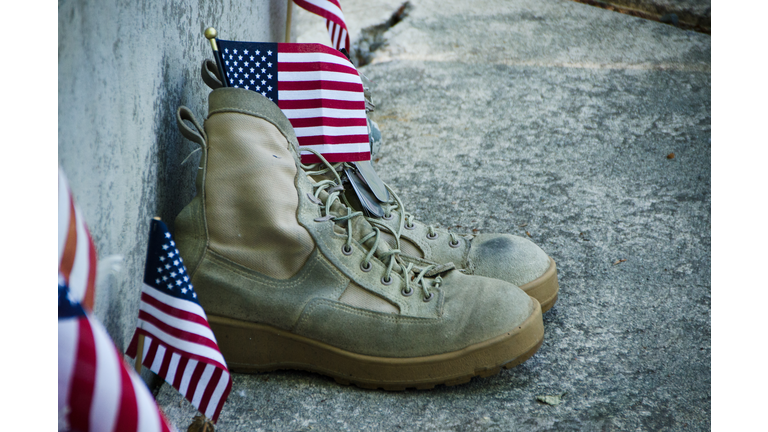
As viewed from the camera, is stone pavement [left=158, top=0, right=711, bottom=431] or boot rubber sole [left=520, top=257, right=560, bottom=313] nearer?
stone pavement [left=158, top=0, right=711, bottom=431]

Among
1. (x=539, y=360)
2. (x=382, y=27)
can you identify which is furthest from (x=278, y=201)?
(x=382, y=27)

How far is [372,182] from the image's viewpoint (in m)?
1.77

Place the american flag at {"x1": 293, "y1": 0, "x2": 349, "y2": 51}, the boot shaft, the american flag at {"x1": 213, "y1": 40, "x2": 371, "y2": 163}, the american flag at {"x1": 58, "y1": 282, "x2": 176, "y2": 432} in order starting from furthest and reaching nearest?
the american flag at {"x1": 293, "y1": 0, "x2": 349, "y2": 51}
the american flag at {"x1": 213, "y1": 40, "x2": 371, "y2": 163}
the boot shaft
the american flag at {"x1": 58, "y1": 282, "x2": 176, "y2": 432}

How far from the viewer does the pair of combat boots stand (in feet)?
4.49

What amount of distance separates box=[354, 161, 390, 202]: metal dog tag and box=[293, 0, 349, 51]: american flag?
935 millimetres

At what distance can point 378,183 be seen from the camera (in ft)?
5.89

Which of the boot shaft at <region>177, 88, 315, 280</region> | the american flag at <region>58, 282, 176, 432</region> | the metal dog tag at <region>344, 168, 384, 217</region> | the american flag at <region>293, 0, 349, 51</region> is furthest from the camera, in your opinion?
the american flag at <region>293, 0, 349, 51</region>

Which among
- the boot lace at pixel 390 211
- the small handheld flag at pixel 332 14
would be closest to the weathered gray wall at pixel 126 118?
the boot lace at pixel 390 211

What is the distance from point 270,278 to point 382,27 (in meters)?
3.33

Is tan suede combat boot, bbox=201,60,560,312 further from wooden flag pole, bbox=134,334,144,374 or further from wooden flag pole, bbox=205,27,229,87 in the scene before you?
wooden flag pole, bbox=134,334,144,374

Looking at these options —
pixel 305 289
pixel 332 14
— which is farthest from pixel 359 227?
pixel 332 14

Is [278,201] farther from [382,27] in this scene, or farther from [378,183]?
[382,27]

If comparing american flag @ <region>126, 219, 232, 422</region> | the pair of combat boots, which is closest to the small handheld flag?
the pair of combat boots

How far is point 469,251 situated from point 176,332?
93 cm
